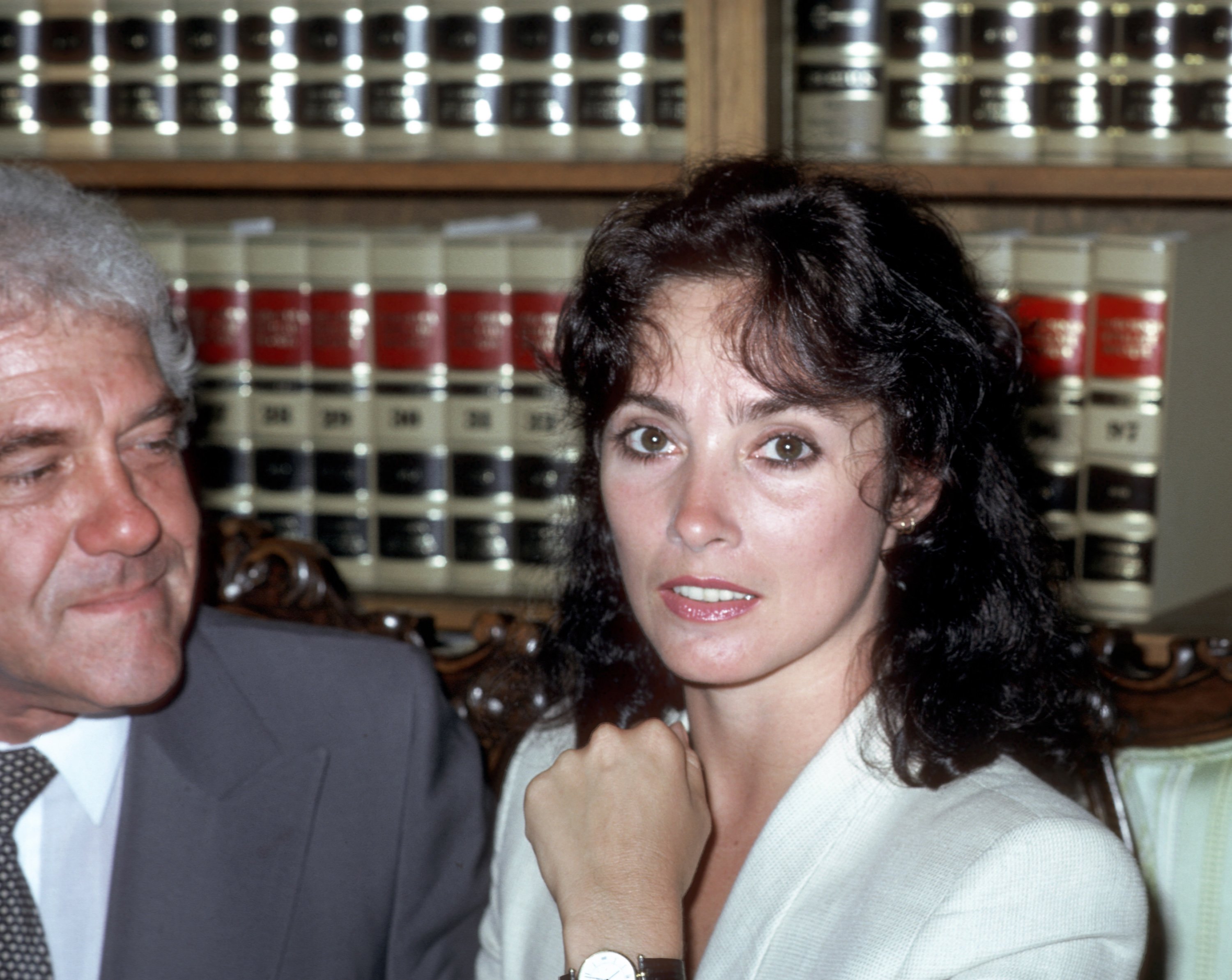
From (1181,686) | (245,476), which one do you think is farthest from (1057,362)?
(245,476)

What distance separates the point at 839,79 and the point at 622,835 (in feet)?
3.21

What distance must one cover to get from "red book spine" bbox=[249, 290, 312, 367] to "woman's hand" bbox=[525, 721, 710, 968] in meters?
0.82

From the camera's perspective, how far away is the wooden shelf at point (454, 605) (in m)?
1.70

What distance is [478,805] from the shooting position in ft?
4.71

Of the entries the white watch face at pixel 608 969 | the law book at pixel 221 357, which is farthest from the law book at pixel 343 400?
the white watch face at pixel 608 969

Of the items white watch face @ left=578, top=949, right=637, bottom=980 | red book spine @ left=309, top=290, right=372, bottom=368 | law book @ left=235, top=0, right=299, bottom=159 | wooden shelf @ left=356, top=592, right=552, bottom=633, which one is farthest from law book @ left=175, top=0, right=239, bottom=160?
white watch face @ left=578, top=949, right=637, bottom=980

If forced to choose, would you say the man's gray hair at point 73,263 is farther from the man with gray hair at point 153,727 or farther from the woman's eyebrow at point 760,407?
the woman's eyebrow at point 760,407

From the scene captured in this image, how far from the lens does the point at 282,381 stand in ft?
5.98

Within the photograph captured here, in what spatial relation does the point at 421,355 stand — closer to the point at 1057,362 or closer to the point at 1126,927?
the point at 1057,362

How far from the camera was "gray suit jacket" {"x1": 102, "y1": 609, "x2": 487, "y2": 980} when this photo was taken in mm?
1276

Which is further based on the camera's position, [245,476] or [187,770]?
[245,476]

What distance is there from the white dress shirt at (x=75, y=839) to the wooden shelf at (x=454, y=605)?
413mm

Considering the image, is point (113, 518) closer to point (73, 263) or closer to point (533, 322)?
point (73, 263)

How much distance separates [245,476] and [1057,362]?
107 cm
